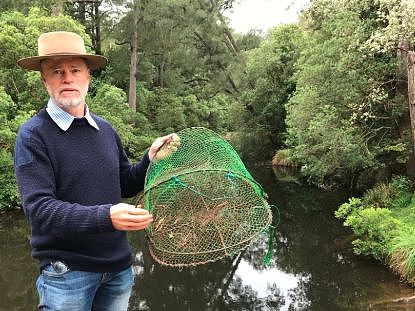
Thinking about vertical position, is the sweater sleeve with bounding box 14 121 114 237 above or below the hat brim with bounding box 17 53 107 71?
below

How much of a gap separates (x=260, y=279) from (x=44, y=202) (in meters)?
6.34

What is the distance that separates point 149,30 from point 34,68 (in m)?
21.3

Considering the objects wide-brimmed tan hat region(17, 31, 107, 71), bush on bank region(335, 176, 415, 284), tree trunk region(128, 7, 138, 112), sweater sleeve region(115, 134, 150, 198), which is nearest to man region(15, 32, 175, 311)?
wide-brimmed tan hat region(17, 31, 107, 71)

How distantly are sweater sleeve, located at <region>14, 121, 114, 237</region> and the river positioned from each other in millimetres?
4945

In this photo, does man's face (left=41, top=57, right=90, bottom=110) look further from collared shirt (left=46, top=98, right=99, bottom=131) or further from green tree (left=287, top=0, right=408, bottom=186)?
green tree (left=287, top=0, right=408, bottom=186)

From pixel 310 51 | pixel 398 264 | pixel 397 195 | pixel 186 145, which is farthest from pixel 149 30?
pixel 186 145

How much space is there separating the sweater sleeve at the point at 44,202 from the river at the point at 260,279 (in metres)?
4.94

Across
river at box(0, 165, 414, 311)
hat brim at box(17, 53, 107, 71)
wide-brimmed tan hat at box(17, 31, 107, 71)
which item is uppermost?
wide-brimmed tan hat at box(17, 31, 107, 71)

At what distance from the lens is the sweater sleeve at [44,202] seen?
1.86 m

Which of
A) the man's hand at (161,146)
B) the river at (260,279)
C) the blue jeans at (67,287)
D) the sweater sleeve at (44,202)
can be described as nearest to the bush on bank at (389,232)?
the river at (260,279)

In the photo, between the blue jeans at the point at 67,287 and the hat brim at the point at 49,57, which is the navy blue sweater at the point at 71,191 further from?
the hat brim at the point at 49,57

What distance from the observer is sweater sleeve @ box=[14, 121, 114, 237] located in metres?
1.86

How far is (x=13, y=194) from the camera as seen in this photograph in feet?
37.8

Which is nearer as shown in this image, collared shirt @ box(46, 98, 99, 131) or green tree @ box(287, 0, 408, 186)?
collared shirt @ box(46, 98, 99, 131)
